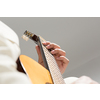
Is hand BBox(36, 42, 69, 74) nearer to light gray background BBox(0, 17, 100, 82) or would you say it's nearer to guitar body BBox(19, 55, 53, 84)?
guitar body BBox(19, 55, 53, 84)

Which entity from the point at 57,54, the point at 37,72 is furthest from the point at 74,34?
the point at 37,72

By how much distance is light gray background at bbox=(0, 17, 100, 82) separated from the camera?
1.00 meters

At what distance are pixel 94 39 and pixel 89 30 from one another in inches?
3.4

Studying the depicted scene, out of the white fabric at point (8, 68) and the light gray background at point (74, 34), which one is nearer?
→ the white fabric at point (8, 68)

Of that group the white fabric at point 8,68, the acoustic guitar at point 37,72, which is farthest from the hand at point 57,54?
the white fabric at point 8,68

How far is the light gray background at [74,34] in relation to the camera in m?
1.00

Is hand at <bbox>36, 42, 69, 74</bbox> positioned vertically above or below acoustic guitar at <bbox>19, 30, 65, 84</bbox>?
above

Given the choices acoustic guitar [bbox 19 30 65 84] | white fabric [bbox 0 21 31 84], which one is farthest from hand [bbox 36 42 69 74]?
white fabric [bbox 0 21 31 84]

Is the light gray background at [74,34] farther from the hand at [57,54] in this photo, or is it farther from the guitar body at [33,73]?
the guitar body at [33,73]

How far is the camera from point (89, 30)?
1.04 meters

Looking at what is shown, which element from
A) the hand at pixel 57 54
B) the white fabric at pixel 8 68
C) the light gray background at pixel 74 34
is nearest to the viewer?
the white fabric at pixel 8 68

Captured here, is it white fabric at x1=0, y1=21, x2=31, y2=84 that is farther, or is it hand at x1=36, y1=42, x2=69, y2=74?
hand at x1=36, y1=42, x2=69, y2=74

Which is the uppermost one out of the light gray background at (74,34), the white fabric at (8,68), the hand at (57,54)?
the light gray background at (74,34)
